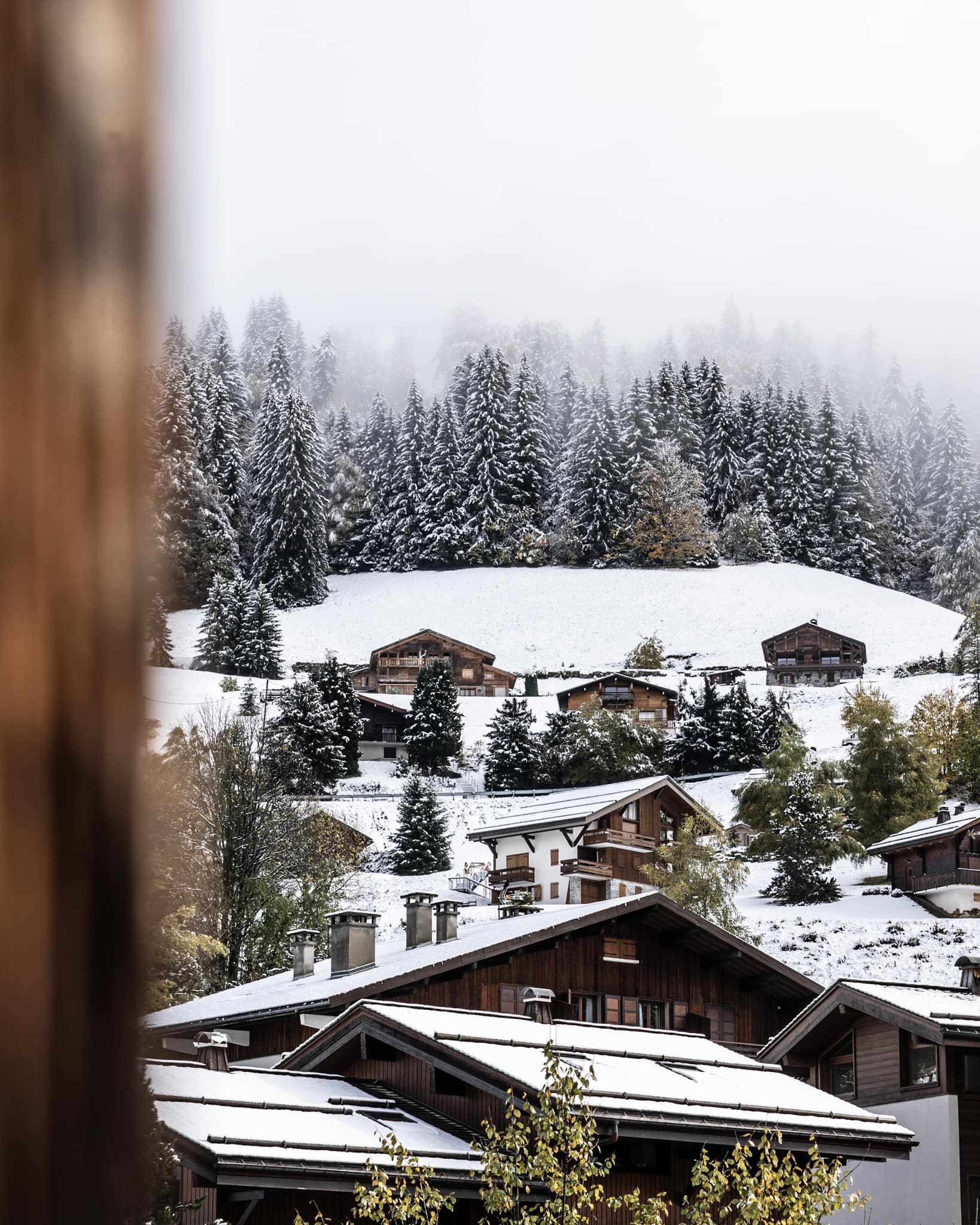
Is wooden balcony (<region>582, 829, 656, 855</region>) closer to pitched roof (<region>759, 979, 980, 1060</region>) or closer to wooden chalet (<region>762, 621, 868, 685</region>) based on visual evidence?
pitched roof (<region>759, 979, 980, 1060</region>)

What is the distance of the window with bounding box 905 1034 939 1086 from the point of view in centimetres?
2239

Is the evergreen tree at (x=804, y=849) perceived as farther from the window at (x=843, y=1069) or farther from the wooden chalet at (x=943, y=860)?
the window at (x=843, y=1069)

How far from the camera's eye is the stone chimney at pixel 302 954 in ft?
94.8

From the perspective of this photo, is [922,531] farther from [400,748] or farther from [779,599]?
[400,748]

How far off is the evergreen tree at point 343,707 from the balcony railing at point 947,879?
108 feet

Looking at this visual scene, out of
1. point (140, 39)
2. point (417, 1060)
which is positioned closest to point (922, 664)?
point (417, 1060)

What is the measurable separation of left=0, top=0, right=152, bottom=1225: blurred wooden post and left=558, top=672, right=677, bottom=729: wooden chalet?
85.4m

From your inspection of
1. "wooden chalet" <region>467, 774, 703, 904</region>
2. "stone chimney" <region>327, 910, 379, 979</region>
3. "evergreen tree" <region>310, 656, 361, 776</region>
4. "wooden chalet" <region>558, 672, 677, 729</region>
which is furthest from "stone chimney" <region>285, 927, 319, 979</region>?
"wooden chalet" <region>558, 672, 677, 729</region>

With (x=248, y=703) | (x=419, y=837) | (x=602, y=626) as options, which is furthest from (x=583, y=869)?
(x=602, y=626)

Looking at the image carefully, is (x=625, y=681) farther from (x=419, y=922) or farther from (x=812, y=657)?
(x=419, y=922)

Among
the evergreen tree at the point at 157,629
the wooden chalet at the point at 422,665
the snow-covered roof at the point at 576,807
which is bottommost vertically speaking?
the snow-covered roof at the point at 576,807

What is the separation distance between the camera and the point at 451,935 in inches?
1051

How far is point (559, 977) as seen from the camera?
25.0m

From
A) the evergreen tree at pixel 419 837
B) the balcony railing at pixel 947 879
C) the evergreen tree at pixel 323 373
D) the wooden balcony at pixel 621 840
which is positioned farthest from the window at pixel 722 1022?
the evergreen tree at pixel 323 373
